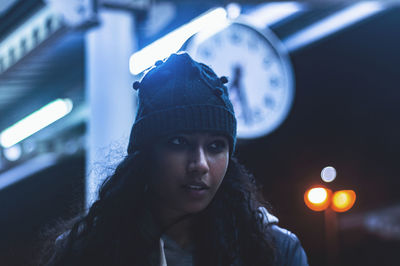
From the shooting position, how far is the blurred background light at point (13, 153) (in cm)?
768

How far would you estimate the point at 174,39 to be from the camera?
3.85 metres

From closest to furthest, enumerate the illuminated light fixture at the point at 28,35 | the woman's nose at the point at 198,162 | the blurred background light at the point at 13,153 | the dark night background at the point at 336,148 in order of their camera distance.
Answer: the woman's nose at the point at 198,162
the illuminated light fixture at the point at 28,35
the dark night background at the point at 336,148
the blurred background light at the point at 13,153

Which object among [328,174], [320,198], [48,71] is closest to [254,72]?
[48,71]

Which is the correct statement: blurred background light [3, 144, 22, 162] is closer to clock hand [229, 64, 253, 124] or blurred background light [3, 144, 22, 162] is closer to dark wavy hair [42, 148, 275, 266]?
clock hand [229, 64, 253, 124]

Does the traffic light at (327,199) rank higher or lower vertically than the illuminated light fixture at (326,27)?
lower

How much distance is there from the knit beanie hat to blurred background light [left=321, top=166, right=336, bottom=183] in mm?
8343

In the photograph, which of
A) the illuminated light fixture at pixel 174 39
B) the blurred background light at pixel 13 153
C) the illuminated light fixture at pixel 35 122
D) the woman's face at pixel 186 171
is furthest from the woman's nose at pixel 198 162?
the blurred background light at pixel 13 153

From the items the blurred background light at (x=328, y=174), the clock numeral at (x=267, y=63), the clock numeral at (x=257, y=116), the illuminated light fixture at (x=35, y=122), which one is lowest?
the blurred background light at (x=328, y=174)

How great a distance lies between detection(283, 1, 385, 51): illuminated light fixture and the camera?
5.21 meters

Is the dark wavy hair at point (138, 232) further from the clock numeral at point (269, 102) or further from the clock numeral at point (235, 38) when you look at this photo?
the clock numeral at point (235, 38)

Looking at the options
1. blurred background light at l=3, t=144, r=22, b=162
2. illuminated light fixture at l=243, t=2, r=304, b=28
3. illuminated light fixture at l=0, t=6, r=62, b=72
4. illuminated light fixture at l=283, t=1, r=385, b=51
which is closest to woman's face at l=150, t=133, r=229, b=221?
illuminated light fixture at l=0, t=6, r=62, b=72

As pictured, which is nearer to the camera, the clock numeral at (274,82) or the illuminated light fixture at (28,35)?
the clock numeral at (274,82)

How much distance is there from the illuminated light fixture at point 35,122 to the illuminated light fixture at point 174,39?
3.08 metres

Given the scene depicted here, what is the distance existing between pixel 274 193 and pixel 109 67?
8.20 meters
